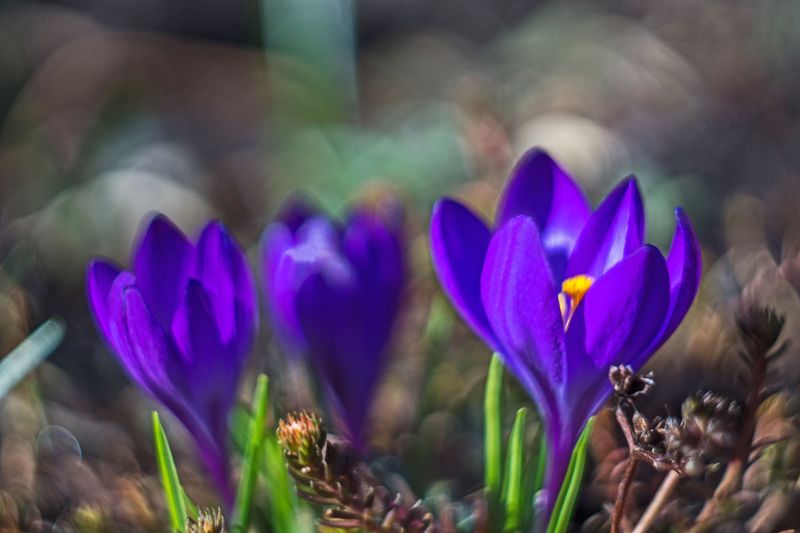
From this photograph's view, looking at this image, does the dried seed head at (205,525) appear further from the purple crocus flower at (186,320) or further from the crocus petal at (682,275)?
the crocus petal at (682,275)

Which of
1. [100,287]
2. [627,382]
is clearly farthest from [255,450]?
[627,382]

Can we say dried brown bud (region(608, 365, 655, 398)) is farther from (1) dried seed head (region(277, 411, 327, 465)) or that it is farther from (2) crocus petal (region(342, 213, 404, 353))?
(2) crocus petal (region(342, 213, 404, 353))

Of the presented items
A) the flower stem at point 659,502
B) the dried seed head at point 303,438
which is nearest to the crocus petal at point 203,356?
the dried seed head at point 303,438

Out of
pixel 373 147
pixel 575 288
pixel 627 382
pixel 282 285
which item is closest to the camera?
pixel 627 382

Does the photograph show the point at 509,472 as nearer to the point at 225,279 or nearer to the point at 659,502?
the point at 659,502

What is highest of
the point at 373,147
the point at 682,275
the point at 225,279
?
the point at 373,147

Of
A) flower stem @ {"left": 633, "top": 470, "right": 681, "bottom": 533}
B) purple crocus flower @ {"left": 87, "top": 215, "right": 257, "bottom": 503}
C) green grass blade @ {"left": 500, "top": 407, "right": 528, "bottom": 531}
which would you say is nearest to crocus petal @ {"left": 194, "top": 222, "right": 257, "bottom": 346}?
purple crocus flower @ {"left": 87, "top": 215, "right": 257, "bottom": 503}
